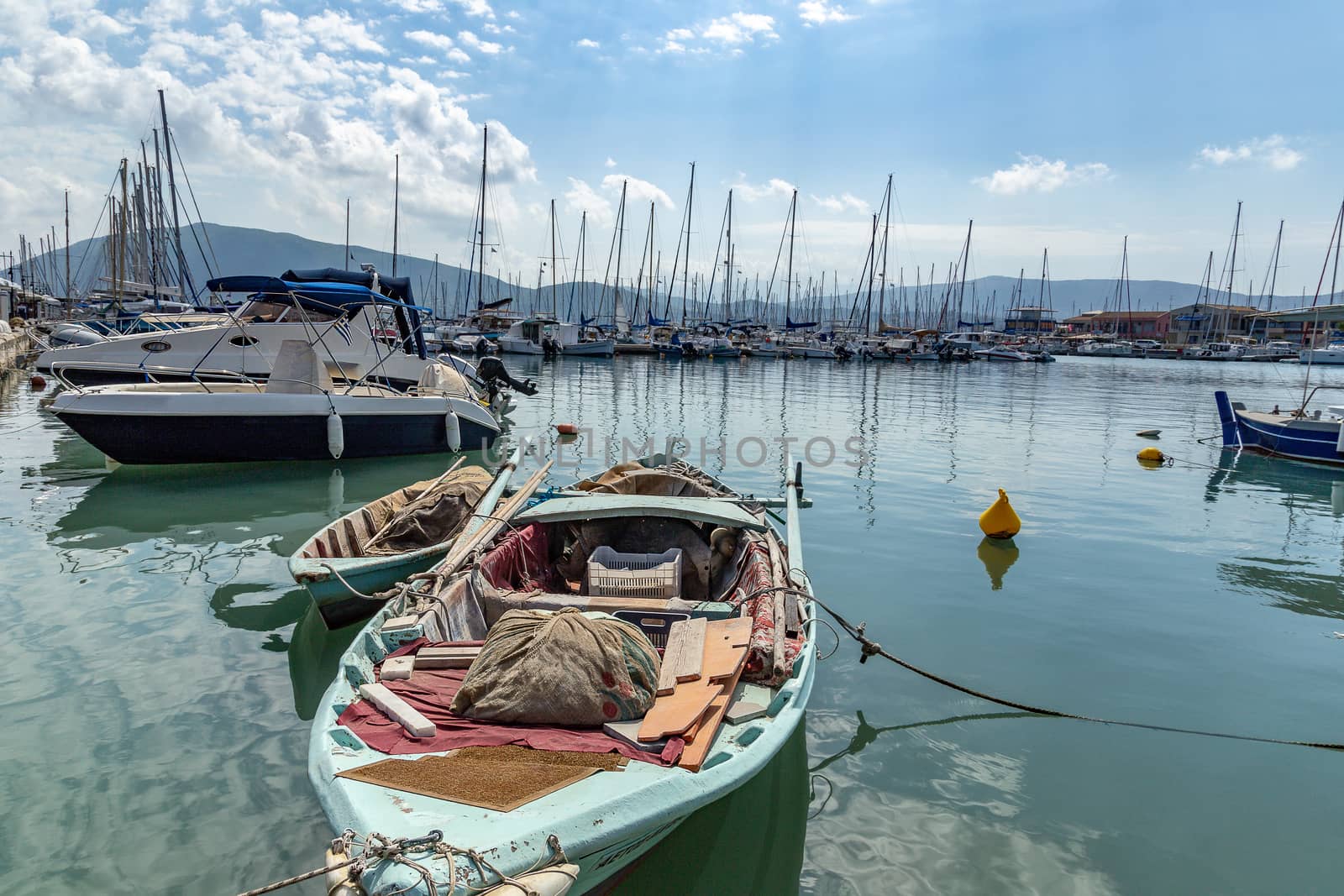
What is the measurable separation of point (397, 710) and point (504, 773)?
38.2 inches

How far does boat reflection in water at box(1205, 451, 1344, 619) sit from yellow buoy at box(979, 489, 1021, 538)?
287 centimetres

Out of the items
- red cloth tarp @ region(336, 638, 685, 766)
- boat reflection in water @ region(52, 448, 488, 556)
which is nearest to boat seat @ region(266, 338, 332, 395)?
boat reflection in water @ region(52, 448, 488, 556)

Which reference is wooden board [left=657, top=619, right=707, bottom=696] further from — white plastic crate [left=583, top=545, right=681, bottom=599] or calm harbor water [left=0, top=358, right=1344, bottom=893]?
white plastic crate [left=583, top=545, right=681, bottom=599]

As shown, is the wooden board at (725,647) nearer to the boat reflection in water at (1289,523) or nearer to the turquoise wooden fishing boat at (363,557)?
the turquoise wooden fishing boat at (363,557)

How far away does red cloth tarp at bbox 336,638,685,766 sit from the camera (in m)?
4.19

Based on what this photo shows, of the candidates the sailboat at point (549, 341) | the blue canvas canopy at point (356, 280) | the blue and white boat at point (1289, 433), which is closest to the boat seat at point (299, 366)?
the blue canvas canopy at point (356, 280)

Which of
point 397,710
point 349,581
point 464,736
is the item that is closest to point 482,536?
point 349,581

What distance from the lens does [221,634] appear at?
8.23 m

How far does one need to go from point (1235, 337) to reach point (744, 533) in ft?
434

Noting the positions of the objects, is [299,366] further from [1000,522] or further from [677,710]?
[677,710]

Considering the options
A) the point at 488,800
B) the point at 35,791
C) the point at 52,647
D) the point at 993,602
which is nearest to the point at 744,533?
the point at 993,602

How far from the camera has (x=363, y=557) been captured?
29.3 ft

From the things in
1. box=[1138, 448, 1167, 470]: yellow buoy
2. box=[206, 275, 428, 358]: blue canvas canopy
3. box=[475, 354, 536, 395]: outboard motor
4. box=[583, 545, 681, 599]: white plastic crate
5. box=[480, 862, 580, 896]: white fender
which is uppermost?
box=[206, 275, 428, 358]: blue canvas canopy

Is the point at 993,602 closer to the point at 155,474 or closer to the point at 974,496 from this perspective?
the point at 974,496
